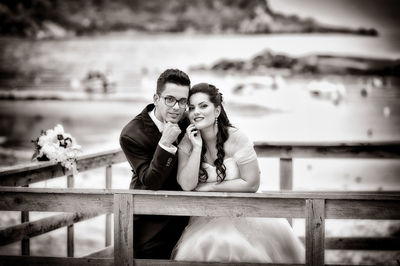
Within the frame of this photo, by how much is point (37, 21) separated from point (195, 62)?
2235 millimetres

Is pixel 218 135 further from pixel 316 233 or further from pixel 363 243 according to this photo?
pixel 363 243

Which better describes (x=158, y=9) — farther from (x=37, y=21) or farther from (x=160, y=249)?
(x=160, y=249)

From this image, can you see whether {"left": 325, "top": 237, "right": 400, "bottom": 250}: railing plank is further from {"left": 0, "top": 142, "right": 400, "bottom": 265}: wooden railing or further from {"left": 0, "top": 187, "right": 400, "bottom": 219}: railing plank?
{"left": 0, "top": 187, "right": 400, "bottom": 219}: railing plank

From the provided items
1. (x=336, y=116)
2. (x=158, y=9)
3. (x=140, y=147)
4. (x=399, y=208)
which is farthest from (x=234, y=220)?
(x=158, y=9)

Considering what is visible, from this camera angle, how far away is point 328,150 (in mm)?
4855

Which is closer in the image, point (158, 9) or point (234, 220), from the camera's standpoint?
point (234, 220)

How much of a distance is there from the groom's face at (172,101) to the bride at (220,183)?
0.10m

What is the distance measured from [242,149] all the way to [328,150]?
1.82m

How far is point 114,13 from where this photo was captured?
310 inches

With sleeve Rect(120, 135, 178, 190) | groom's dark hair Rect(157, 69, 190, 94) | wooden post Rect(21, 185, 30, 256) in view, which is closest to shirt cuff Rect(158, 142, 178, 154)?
sleeve Rect(120, 135, 178, 190)

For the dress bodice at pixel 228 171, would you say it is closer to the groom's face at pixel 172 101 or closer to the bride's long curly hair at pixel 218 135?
the bride's long curly hair at pixel 218 135

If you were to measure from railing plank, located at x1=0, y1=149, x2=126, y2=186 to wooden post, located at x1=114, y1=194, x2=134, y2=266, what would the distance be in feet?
2.98

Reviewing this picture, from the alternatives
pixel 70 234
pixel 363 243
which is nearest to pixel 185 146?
pixel 70 234

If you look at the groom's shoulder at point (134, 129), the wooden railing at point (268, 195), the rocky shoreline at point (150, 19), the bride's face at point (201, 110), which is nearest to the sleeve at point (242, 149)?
the bride's face at point (201, 110)
